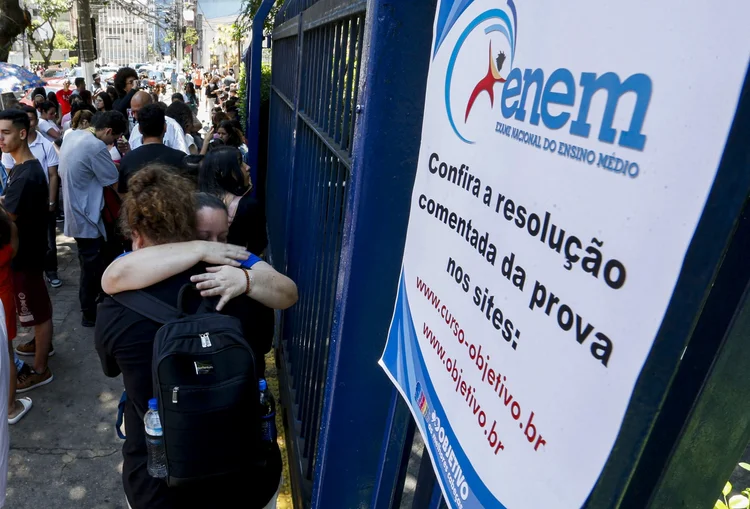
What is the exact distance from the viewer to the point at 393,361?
55.8 inches

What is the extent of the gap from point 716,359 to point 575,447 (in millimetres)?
194

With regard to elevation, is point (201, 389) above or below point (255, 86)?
below

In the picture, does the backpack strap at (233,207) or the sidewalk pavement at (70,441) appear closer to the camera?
the sidewalk pavement at (70,441)

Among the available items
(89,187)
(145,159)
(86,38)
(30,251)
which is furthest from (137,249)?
(86,38)

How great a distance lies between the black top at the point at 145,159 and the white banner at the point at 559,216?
3.89 meters

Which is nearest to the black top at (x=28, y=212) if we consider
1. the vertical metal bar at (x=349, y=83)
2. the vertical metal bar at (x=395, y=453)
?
the vertical metal bar at (x=349, y=83)

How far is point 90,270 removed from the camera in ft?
16.4

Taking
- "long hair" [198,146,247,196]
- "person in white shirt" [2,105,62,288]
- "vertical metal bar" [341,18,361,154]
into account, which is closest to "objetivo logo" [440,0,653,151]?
"vertical metal bar" [341,18,361,154]

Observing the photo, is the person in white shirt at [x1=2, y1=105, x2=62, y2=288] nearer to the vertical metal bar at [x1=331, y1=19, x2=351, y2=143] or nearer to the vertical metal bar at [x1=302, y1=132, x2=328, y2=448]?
the vertical metal bar at [x1=302, y1=132, x2=328, y2=448]

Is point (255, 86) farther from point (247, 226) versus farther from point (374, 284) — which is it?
point (374, 284)

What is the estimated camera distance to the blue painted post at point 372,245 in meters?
1.52

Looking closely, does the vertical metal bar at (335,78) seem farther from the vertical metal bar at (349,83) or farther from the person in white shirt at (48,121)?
the person in white shirt at (48,121)

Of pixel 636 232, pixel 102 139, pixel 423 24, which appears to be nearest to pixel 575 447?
pixel 636 232

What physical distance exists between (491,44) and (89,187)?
4583mm
